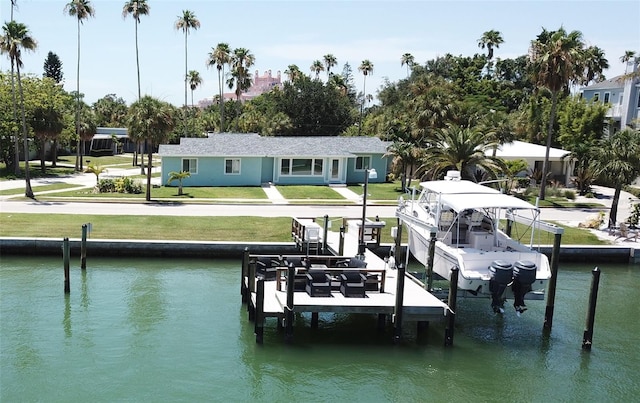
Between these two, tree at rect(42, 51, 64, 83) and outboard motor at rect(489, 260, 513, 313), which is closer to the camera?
outboard motor at rect(489, 260, 513, 313)

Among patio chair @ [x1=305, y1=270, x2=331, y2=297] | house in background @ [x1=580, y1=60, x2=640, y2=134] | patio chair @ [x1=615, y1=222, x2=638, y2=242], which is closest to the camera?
patio chair @ [x1=305, y1=270, x2=331, y2=297]

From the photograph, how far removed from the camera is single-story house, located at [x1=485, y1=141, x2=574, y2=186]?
158 feet

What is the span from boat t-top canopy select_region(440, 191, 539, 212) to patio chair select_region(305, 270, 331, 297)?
16.8ft

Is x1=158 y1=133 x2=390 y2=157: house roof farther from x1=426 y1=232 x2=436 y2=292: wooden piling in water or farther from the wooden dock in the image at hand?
x1=426 y1=232 x2=436 y2=292: wooden piling in water

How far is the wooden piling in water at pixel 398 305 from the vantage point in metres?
17.2

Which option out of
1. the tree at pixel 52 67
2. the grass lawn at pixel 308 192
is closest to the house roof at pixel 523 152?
the grass lawn at pixel 308 192

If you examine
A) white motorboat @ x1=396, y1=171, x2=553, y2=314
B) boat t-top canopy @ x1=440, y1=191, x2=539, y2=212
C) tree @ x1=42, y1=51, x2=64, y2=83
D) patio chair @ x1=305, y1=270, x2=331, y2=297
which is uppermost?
tree @ x1=42, y1=51, x2=64, y2=83

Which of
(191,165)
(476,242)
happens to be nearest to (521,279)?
(476,242)

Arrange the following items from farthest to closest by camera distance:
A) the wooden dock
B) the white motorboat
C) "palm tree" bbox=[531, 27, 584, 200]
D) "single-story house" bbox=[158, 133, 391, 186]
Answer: "single-story house" bbox=[158, 133, 391, 186]
"palm tree" bbox=[531, 27, 584, 200]
the white motorboat
the wooden dock

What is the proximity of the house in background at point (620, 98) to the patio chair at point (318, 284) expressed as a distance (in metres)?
39.9

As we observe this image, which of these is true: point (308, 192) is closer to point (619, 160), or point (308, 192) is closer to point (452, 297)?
point (619, 160)

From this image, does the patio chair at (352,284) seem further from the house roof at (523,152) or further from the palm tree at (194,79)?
the palm tree at (194,79)

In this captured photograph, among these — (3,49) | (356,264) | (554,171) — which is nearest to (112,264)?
(356,264)

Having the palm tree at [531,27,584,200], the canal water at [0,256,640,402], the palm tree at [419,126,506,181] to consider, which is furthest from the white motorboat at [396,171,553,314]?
the palm tree at [531,27,584,200]
